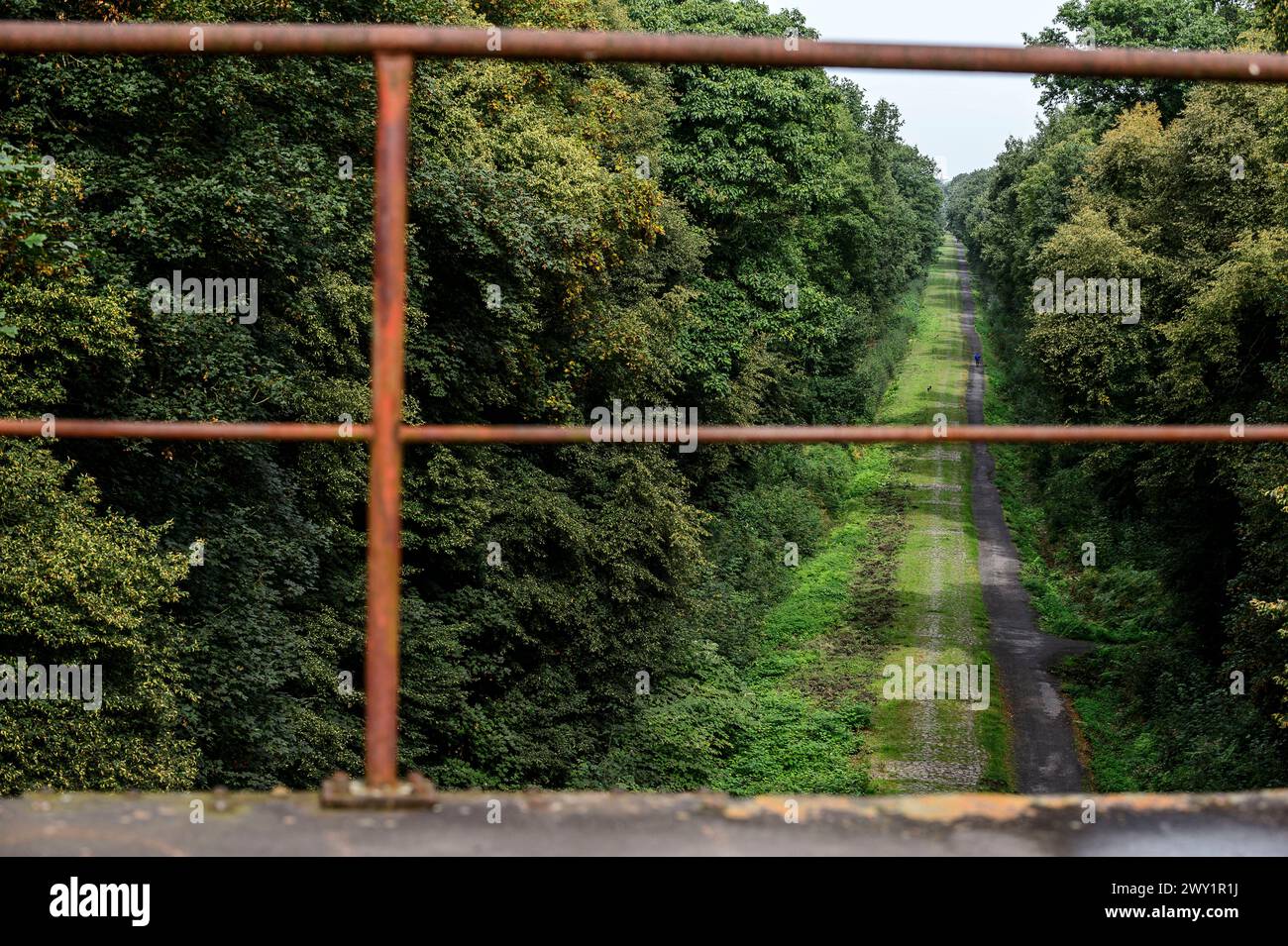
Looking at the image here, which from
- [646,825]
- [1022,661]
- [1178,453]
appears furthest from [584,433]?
[1022,661]

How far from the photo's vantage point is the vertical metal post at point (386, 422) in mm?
1803

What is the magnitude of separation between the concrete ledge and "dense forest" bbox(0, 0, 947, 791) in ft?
18.0

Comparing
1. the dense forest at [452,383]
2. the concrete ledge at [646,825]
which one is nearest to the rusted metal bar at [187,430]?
the concrete ledge at [646,825]

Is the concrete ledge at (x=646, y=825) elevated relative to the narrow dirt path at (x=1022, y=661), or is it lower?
elevated

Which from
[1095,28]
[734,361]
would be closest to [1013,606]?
[734,361]

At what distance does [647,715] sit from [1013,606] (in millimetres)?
11414

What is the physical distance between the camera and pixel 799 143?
26.7 m

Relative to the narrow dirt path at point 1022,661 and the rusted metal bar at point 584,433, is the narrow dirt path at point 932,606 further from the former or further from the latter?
the rusted metal bar at point 584,433

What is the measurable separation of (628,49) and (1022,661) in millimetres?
22810

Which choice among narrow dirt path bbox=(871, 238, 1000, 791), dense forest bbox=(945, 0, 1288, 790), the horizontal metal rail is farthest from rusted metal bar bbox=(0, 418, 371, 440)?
dense forest bbox=(945, 0, 1288, 790)

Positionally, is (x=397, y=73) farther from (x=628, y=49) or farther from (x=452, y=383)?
(x=452, y=383)

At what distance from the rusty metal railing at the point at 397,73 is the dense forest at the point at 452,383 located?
513cm

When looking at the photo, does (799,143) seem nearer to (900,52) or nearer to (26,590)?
(26,590)

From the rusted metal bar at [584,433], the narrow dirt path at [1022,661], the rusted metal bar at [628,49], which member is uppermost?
the rusted metal bar at [628,49]
